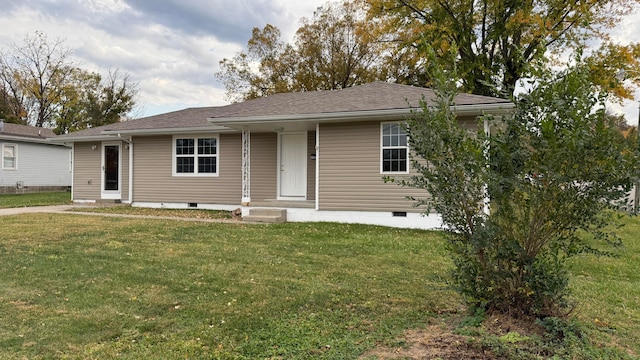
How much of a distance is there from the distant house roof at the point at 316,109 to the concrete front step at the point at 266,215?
2347 millimetres

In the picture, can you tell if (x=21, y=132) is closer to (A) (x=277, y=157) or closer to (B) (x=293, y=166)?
(A) (x=277, y=157)

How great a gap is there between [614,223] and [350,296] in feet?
8.12

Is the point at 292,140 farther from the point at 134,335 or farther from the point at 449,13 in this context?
the point at 449,13

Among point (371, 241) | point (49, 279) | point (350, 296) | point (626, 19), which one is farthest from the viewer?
point (626, 19)

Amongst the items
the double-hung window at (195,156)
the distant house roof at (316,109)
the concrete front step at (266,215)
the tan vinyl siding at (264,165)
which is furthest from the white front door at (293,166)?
the double-hung window at (195,156)

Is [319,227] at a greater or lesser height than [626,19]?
lesser

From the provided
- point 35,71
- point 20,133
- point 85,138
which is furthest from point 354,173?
point 35,71

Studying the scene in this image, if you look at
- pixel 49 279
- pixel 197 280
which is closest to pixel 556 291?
pixel 197 280

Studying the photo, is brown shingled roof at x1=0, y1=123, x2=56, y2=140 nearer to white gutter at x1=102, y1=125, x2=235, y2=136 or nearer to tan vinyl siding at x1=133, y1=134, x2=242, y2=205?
white gutter at x1=102, y1=125, x2=235, y2=136

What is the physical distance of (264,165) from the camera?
11719 mm

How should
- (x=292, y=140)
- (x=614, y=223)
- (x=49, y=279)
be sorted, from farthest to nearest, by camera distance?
(x=292, y=140) → (x=49, y=279) → (x=614, y=223)

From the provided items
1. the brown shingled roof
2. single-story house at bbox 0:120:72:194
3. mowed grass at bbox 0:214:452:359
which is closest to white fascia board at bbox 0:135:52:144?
single-story house at bbox 0:120:72:194

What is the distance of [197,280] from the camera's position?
4777 millimetres

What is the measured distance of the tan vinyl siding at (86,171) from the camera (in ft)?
47.4
